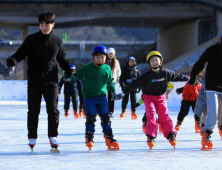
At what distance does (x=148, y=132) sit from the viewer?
6.05 m

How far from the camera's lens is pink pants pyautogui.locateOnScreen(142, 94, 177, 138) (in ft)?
19.9

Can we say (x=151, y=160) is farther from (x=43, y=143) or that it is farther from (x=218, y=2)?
(x=218, y=2)

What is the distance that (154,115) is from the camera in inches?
240

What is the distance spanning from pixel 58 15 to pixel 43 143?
33.0 meters

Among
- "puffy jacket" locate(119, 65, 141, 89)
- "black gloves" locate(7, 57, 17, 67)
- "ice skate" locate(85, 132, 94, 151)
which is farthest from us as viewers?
"puffy jacket" locate(119, 65, 141, 89)

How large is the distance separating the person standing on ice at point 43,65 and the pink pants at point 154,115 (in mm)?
1195

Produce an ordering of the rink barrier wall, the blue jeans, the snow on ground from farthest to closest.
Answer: the rink barrier wall
the blue jeans
the snow on ground

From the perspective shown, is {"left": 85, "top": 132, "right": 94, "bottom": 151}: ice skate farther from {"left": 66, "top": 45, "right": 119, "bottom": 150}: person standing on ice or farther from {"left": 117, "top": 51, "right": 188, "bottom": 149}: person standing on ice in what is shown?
{"left": 117, "top": 51, "right": 188, "bottom": 149}: person standing on ice

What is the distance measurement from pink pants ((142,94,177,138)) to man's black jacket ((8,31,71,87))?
1.36 meters

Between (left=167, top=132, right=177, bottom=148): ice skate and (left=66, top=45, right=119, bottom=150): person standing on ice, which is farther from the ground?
(left=66, top=45, right=119, bottom=150): person standing on ice

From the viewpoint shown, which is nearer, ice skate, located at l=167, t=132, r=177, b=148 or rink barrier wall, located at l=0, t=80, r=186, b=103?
ice skate, located at l=167, t=132, r=177, b=148

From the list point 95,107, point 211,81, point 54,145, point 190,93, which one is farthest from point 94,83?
point 190,93

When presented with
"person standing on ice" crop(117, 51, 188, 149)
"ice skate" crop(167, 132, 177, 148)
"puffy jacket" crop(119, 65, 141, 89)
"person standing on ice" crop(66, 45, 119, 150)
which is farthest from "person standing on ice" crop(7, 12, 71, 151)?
"puffy jacket" crop(119, 65, 141, 89)

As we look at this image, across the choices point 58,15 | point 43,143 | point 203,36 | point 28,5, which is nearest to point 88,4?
point 58,15
